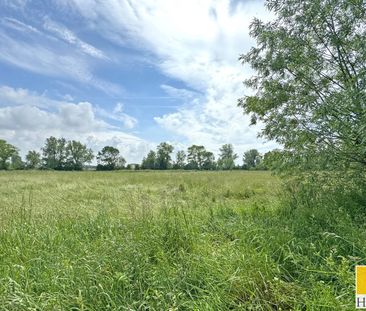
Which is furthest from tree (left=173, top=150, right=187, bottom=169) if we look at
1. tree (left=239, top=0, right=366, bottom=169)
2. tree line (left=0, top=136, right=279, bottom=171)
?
tree (left=239, top=0, right=366, bottom=169)

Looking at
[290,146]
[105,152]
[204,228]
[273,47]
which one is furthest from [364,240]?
[105,152]

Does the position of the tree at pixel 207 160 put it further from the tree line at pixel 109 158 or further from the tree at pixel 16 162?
the tree at pixel 16 162

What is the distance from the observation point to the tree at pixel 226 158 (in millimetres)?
81506

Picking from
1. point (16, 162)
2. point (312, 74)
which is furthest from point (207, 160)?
point (312, 74)

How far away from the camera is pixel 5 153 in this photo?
78.0 metres

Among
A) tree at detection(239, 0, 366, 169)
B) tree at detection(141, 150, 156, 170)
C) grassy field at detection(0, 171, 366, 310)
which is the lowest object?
grassy field at detection(0, 171, 366, 310)

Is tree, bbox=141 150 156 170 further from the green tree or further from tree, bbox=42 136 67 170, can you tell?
tree, bbox=42 136 67 170

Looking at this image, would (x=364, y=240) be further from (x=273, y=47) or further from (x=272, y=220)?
(x=273, y=47)

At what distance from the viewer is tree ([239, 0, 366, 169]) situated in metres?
4.85

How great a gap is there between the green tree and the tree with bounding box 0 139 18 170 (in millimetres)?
49314

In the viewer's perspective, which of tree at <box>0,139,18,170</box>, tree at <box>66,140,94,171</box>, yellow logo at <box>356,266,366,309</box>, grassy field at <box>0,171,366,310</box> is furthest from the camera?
tree at <box>66,140,94,171</box>

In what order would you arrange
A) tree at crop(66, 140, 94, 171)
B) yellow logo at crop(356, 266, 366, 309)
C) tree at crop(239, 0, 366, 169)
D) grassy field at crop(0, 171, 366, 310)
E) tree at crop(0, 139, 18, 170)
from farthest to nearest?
tree at crop(66, 140, 94, 171) → tree at crop(0, 139, 18, 170) → tree at crop(239, 0, 366, 169) → grassy field at crop(0, 171, 366, 310) → yellow logo at crop(356, 266, 366, 309)

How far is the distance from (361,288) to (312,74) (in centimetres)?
494

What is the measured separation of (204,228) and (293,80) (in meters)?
4.23
